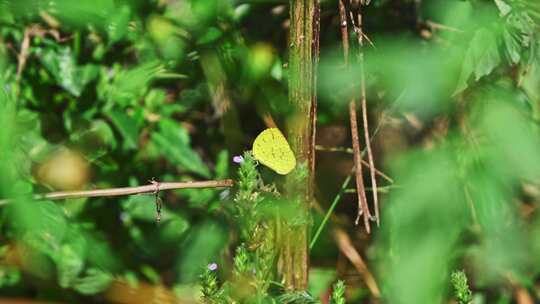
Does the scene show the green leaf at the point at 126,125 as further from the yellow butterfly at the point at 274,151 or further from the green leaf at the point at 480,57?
the green leaf at the point at 480,57

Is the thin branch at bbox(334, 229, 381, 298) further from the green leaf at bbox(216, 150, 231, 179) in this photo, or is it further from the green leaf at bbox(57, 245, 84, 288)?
the green leaf at bbox(57, 245, 84, 288)

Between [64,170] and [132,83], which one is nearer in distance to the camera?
[132,83]

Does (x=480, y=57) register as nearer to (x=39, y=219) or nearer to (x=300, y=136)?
(x=300, y=136)

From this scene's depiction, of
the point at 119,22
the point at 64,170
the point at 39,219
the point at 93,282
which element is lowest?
the point at 93,282

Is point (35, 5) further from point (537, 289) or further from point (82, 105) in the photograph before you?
point (537, 289)

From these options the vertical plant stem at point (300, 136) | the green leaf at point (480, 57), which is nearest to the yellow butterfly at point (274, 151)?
the vertical plant stem at point (300, 136)

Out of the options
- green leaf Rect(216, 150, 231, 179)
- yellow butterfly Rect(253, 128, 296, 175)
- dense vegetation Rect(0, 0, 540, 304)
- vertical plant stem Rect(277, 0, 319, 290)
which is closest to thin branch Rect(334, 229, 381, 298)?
dense vegetation Rect(0, 0, 540, 304)

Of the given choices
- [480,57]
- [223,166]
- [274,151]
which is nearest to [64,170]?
[223,166]
